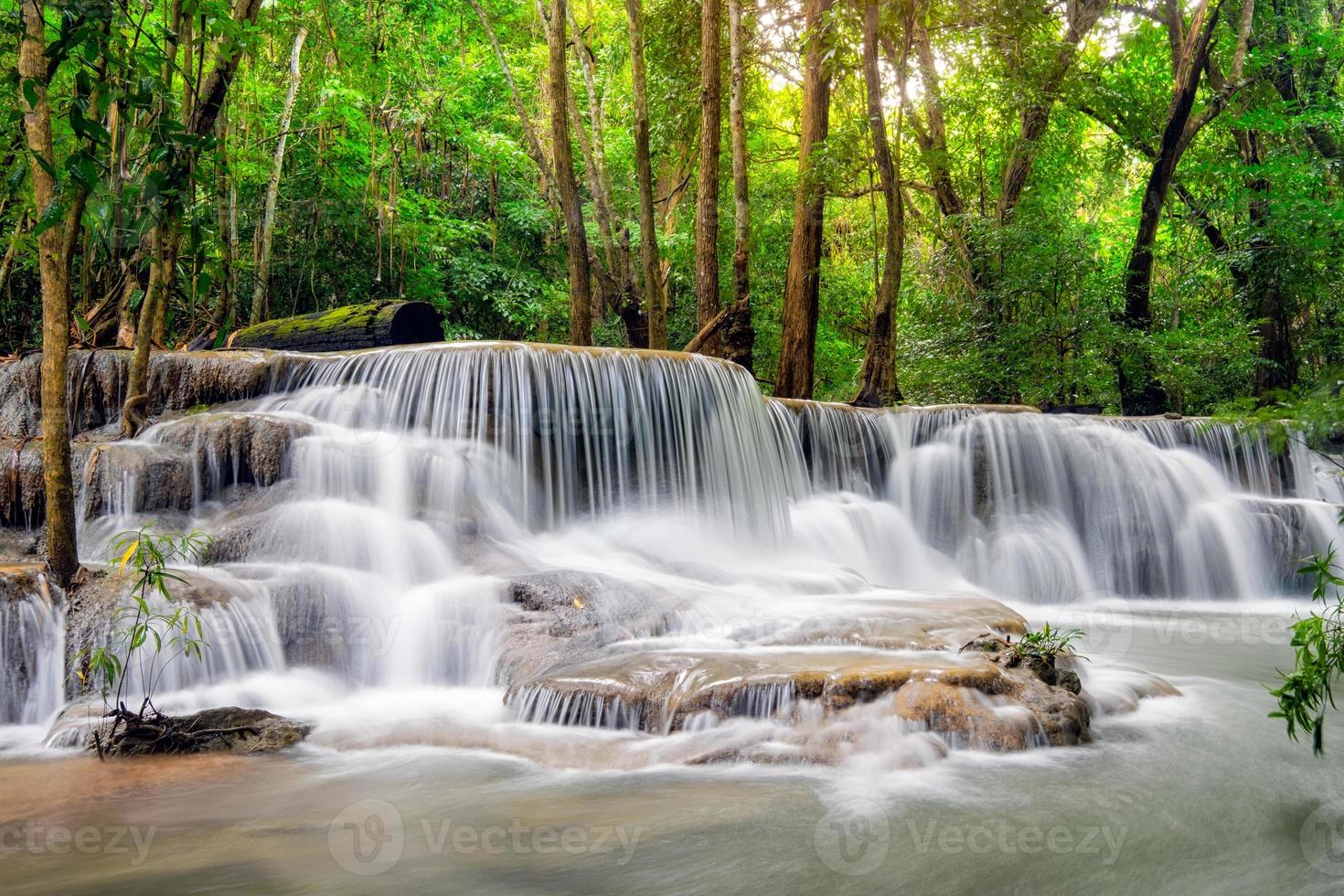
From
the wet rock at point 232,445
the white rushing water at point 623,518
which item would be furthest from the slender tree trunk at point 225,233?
the white rushing water at point 623,518

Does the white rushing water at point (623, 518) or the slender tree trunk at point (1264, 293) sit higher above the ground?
the slender tree trunk at point (1264, 293)

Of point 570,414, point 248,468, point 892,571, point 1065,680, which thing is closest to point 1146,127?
point 892,571

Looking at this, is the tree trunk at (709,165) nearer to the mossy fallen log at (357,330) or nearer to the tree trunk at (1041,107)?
the mossy fallen log at (357,330)

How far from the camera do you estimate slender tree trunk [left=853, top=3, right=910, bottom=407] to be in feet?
38.9

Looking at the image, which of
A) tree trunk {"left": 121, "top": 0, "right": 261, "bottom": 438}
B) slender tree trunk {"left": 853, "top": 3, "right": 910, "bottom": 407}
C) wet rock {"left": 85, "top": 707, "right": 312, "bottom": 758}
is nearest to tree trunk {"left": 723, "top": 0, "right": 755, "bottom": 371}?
slender tree trunk {"left": 853, "top": 3, "right": 910, "bottom": 407}

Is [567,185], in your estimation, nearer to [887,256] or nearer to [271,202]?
[271,202]

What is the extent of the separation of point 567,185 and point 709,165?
6.35ft

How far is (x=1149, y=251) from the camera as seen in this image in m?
14.2

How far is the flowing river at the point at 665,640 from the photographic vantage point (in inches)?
129

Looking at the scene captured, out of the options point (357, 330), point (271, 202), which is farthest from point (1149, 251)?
point (271, 202)

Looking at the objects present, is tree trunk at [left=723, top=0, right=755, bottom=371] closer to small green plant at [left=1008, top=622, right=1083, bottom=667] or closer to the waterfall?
small green plant at [left=1008, top=622, right=1083, bottom=667]

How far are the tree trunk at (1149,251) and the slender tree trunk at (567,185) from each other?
8013 mm

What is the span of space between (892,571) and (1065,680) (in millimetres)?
5228

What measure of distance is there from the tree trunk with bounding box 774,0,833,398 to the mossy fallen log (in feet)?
15.9
